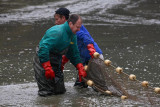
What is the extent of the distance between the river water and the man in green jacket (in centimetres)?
20

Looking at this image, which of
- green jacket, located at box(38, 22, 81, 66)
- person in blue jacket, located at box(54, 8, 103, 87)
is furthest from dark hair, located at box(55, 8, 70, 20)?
green jacket, located at box(38, 22, 81, 66)

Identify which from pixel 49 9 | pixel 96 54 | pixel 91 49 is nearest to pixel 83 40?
pixel 91 49

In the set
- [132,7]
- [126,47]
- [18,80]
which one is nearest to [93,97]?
[18,80]

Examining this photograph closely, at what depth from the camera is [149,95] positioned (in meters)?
6.03

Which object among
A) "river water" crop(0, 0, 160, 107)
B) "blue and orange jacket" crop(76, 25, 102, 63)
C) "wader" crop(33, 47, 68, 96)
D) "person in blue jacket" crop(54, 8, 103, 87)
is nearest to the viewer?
"wader" crop(33, 47, 68, 96)

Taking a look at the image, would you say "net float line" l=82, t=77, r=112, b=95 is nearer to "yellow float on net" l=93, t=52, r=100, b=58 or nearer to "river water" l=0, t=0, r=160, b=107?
"river water" l=0, t=0, r=160, b=107

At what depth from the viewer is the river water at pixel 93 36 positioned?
6.44 metres

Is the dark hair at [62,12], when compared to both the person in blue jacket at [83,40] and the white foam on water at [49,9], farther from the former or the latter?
the white foam on water at [49,9]

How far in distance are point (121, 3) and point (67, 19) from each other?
13295 mm

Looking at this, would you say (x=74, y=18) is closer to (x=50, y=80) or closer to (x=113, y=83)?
(x=50, y=80)

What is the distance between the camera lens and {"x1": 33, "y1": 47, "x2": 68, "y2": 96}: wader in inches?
249

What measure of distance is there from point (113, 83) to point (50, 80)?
975mm

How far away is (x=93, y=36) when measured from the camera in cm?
1299

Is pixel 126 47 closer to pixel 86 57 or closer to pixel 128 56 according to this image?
pixel 128 56
